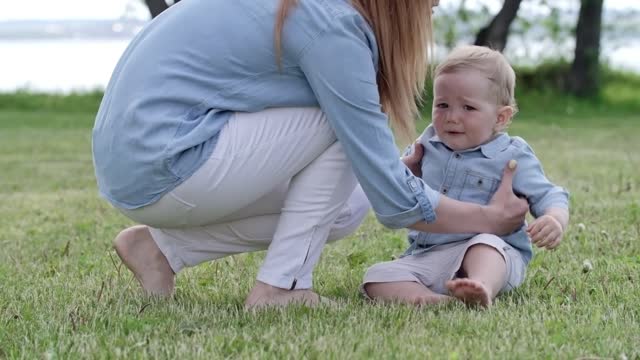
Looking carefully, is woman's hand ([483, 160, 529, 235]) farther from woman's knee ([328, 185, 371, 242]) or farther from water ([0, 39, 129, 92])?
water ([0, 39, 129, 92])

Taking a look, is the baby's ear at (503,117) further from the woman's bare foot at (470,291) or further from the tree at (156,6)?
the tree at (156,6)

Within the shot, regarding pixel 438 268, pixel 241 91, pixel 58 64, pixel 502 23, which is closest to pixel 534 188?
pixel 438 268

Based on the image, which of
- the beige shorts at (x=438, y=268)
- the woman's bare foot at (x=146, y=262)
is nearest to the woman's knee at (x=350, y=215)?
the beige shorts at (x=438, y=268)

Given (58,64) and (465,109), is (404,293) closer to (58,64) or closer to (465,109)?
(465,109)

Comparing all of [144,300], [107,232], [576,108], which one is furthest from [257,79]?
[576,108]

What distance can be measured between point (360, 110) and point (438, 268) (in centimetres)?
79

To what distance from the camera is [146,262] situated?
3596 mm

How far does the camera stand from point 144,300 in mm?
3473

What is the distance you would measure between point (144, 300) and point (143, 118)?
62 cm

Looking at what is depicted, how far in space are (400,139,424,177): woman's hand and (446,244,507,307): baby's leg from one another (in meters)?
0.40

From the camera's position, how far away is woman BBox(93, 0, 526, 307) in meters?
3.10

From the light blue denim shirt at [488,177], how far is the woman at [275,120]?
247mm

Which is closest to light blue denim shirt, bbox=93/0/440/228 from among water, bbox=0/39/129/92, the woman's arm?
the woman's arm

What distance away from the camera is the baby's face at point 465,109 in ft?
11.7
